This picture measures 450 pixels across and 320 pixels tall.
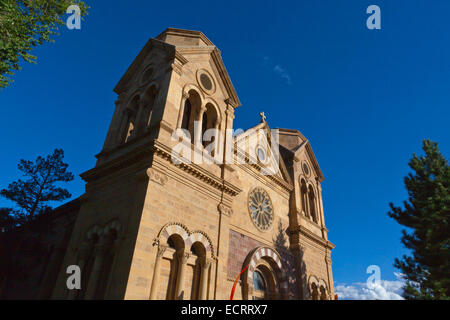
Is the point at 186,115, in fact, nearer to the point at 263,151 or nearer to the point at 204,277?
the point at 263,151

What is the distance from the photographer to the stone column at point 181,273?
11.6 m

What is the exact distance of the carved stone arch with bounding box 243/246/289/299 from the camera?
1493 centimetres

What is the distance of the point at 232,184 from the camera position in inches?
633

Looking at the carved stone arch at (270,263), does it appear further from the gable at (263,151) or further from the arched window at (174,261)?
the gable at (263,151)

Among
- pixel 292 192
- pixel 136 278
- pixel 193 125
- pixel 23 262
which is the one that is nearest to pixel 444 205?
pixel 292 192

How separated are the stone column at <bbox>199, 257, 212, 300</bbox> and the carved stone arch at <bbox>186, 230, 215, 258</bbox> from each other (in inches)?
12.3

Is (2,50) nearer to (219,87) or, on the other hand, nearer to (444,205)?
(219,87)

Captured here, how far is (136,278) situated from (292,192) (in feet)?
48.0

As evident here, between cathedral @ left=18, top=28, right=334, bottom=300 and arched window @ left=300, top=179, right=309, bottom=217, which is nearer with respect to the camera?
cathedral @ left=18, top=28, right=334, bottom=300

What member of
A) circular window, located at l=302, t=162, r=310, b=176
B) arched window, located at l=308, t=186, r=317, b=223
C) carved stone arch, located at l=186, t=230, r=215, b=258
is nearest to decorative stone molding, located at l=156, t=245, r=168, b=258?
carved stone arch, located at l=186, t=230, r=215, b=258

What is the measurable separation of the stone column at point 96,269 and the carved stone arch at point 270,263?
724 cm

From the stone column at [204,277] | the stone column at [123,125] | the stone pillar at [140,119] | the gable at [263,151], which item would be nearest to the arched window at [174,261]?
the stone column at [204,277]

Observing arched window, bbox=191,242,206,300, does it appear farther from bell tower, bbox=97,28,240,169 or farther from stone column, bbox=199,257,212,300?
bell tower, bbox=97,28,240,169

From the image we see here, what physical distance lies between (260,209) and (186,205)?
663 centimetres
